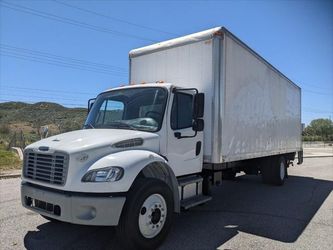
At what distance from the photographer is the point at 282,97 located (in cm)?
1149

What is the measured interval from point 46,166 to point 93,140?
764 mm

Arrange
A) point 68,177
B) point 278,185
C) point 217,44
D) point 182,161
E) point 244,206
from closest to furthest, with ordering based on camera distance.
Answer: point 68,177 → point 182,161 → point 217,44 → point 244,206 → point 278,185

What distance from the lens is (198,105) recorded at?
6039mm

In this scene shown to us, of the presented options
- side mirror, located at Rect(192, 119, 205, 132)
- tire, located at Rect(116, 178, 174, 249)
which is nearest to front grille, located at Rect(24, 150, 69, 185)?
tire, located at Rect(116, 178, 174, 249)

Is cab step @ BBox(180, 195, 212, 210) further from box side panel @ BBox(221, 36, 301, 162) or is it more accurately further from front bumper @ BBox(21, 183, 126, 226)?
front bumper @ BBox(21, 183, 126, 226)

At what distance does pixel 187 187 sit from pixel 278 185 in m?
6.23

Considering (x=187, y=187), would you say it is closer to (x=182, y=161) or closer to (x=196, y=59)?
(x=182, y=161)

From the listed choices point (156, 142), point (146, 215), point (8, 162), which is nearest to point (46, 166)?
point (146, 215)

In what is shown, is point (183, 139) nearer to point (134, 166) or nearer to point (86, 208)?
point (134, 166)

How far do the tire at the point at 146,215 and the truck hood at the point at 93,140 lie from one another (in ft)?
2.24

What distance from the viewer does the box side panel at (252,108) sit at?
7133 millimetres

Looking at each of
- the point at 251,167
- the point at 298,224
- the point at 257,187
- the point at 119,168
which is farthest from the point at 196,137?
the point at 257,187

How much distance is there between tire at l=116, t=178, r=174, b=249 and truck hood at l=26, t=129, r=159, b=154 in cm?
68

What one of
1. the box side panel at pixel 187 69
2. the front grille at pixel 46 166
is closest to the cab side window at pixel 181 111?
the box side panel at pixel 187 69
